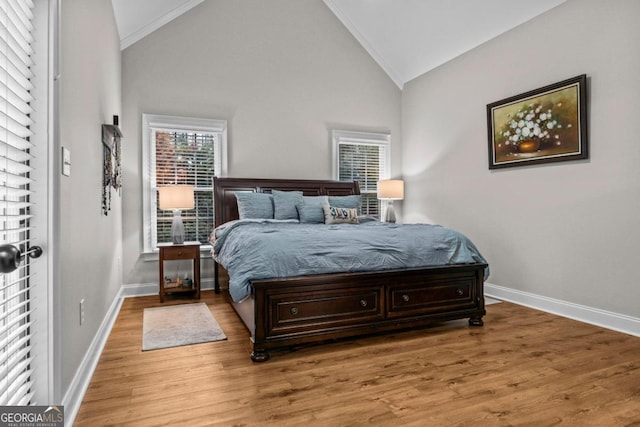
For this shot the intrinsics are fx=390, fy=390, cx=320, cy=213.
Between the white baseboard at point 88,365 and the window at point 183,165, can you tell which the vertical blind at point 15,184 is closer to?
the white baseboard at point 88,365

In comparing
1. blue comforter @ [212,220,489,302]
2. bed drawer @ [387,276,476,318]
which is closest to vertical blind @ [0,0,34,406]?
blue comforter @ [212,220,489,302]

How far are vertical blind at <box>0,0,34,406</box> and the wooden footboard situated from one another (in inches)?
54.5

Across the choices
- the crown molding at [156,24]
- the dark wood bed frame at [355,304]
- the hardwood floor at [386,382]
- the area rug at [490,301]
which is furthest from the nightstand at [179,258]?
the area rug at [490,301]

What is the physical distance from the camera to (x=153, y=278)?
478 cm

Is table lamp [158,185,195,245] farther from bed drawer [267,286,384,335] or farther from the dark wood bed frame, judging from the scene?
bed drawer [267,286,384,335]

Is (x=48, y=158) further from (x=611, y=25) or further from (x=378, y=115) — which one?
(x=378, y=115)

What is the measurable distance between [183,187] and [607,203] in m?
4.21

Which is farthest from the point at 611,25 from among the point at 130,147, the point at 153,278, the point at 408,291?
the point at 153,278

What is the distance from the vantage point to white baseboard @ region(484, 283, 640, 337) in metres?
3.23

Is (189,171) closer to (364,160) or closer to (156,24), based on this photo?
(156,24)

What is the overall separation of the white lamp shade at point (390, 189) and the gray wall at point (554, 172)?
0.47 metres

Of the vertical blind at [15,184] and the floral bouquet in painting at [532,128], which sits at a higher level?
the floral bouquet in painting at [532,128]

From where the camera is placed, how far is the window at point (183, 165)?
475 centimetres

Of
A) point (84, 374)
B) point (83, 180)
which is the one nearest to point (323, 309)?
point (84, 374)
